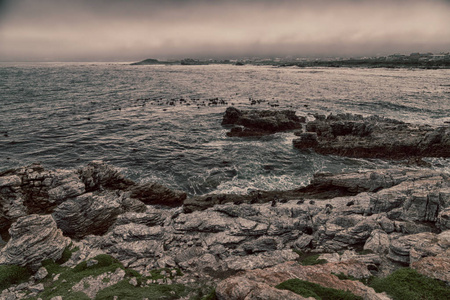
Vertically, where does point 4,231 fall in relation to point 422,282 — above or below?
below

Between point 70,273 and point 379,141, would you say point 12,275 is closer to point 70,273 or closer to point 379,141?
point 70,273

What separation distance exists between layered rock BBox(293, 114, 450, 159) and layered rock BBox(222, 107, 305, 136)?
8.94m

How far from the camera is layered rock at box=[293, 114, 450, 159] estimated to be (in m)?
34.1

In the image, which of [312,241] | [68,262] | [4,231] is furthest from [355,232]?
[4,231]

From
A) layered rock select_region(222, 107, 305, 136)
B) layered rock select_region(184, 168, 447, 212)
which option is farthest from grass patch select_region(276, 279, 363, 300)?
layered rock select_region(222, 107, 305, 136)

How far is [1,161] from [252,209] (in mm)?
37210

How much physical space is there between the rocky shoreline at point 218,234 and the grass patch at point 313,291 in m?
0.56

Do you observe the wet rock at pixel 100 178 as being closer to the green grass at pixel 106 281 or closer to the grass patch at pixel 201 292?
the green grass at pixel 106 281

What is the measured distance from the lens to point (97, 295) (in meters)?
10.6

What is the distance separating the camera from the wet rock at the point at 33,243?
41.5 ft

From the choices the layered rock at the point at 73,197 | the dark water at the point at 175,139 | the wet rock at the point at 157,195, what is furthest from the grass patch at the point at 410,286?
the layered rock at the point at 73,197

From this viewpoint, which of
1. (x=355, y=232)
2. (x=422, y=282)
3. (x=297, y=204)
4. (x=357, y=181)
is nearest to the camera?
(x=422, y=282)

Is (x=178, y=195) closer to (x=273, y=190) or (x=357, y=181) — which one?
(x=273, y=190)

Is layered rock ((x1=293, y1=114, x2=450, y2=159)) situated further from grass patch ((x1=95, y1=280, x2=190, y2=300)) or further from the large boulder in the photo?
the large boulder
